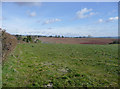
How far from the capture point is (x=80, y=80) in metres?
5.21

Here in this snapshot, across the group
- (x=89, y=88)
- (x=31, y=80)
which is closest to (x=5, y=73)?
(x=31, y=80)

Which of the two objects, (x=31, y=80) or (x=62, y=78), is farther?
(x=62, y=78)

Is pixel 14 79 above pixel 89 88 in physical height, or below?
above

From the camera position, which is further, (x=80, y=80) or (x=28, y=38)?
(x=28, y=38)

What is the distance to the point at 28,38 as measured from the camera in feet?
128

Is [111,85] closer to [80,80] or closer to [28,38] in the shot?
[80,80]

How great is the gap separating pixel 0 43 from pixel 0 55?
609 millimetres

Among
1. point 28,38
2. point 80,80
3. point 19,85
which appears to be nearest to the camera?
point 19,85

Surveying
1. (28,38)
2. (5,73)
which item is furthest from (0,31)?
(28,38)

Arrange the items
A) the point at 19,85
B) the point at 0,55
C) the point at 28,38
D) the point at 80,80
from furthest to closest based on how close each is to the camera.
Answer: the point at 28,38 < the point at 80,80 < the point at 0,55 < the point at 19,85

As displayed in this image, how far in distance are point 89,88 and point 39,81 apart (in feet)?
8.25

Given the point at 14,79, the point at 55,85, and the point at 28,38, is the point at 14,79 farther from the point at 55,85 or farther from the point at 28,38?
the point at 28,38

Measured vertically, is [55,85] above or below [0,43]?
below

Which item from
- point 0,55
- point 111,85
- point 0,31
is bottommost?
point 111,85
